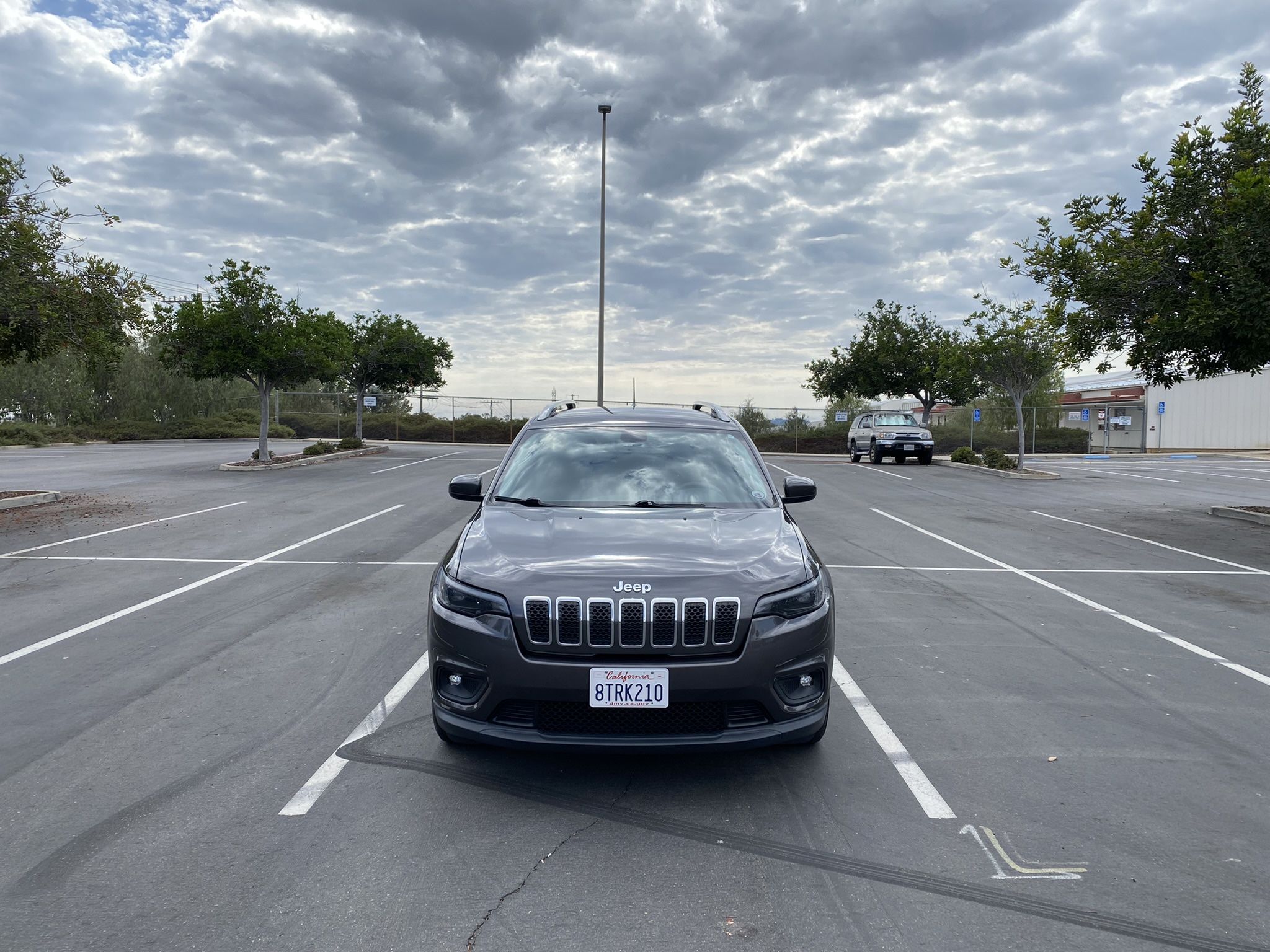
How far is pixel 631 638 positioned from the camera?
3574 mm

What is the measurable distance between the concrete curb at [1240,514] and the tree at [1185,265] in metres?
2.56

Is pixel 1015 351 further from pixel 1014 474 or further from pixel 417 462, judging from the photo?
pixel 417 462

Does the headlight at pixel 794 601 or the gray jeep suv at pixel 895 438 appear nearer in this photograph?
the headlight at pixel 794 601

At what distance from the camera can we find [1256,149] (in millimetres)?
13531

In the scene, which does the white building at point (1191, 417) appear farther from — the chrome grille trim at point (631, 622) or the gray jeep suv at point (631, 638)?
the chrome grille trim at point (631, 622)

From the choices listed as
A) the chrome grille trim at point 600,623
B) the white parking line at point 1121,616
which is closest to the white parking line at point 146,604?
the chrome grille trim at point 600,623

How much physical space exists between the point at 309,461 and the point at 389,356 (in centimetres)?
969

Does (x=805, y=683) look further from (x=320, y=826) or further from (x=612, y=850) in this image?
(x=320, y=826)

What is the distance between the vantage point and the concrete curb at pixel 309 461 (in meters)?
24.5

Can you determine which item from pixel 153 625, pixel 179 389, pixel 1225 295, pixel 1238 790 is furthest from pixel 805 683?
pixel 179 389

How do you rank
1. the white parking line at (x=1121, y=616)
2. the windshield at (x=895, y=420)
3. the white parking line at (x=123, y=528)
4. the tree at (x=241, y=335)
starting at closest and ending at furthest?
the white parking line at (x=1121, y=616) → the white parking line at (x=123, y=528) → the tree at (x=241, y=335) → the windshield at (x=895, y=420)

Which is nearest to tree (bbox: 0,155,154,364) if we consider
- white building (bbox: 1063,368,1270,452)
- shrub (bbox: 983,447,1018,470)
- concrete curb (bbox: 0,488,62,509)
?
concrete curb (bbox: 0,488,62,509)

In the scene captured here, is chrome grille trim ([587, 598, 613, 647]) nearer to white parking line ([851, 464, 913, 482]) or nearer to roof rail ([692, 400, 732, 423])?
roof rail ([692, 400, 732, 423])

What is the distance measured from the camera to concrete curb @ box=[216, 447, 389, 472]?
24.5 m
